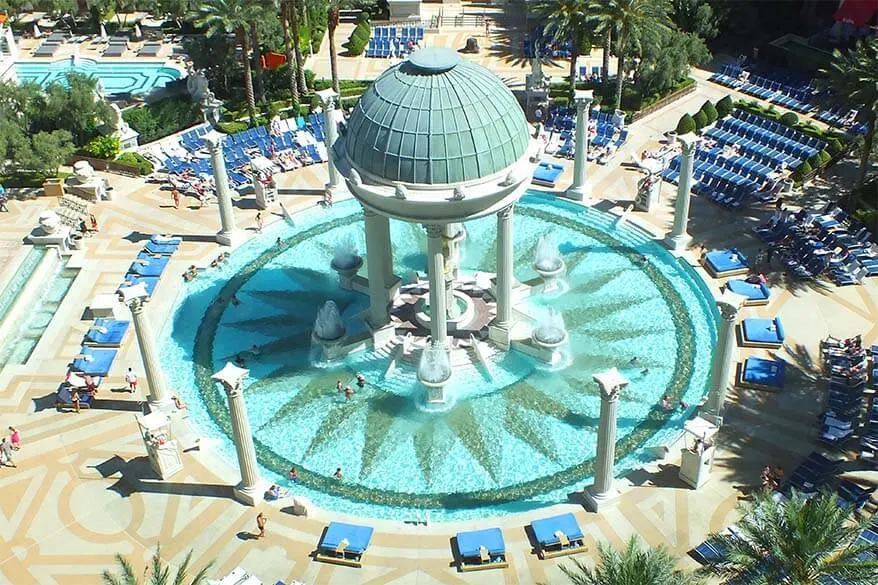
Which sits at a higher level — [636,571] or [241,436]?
[636,571]

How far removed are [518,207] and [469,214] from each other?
19236mm

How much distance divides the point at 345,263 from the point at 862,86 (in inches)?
1255

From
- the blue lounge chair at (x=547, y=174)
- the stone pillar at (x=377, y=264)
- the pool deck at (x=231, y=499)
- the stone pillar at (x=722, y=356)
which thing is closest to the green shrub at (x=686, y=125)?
the blue lounge chair at (x=547, y=174)

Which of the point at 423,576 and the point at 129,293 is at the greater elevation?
the point at 129,293

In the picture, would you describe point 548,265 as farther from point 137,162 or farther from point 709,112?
point 137,162

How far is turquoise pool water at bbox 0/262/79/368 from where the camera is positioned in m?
47.9

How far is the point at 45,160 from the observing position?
59.6 meters

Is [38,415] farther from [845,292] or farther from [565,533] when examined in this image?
[845,292]

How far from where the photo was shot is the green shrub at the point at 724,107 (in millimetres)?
66000

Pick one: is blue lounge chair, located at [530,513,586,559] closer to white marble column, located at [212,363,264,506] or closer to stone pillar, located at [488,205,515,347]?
white marble column, located at [212,363,264,506]

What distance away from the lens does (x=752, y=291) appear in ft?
161

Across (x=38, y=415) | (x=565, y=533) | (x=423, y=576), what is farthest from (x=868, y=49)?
(x=38, y=415)

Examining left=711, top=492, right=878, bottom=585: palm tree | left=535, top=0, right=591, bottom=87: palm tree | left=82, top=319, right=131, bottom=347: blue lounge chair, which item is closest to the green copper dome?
left=82, top=319, right=131, bottom=347: blue lounge chair

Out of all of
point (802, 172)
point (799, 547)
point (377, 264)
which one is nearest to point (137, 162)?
point (377, 264)
